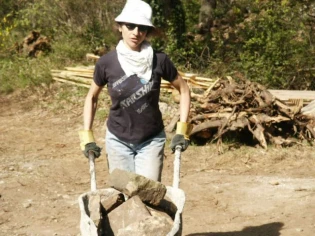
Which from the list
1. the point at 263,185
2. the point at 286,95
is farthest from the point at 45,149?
the point at 286,95

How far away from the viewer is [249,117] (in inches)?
302

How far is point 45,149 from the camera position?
26.2ft

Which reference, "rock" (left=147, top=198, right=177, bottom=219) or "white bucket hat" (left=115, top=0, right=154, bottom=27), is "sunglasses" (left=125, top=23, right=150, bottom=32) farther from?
"rock" (left=147, top=198, right=177, bottom=219)

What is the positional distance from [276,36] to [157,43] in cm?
239

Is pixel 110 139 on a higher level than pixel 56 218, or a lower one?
higher

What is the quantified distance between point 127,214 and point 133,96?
2.61ft

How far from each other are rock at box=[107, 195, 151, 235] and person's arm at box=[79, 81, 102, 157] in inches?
18.1

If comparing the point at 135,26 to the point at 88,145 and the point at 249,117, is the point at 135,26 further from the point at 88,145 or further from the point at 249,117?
the point at 249,117

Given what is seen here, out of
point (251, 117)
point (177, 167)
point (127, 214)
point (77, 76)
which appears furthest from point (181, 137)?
point (77, 76)

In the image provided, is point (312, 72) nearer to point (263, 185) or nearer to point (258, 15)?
point (258, 15)

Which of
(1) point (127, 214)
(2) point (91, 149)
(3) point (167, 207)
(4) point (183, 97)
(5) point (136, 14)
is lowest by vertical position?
(3) point (167, 207)

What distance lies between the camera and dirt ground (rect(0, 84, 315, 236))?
5.25 m

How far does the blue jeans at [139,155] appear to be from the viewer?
12.6 ft

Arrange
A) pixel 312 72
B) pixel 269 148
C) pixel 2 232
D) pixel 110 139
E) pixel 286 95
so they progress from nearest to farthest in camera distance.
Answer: pixel 110 139 < pixel 2 232 < pixel 269 148 < pixel 286 95 < pixel 312 72
